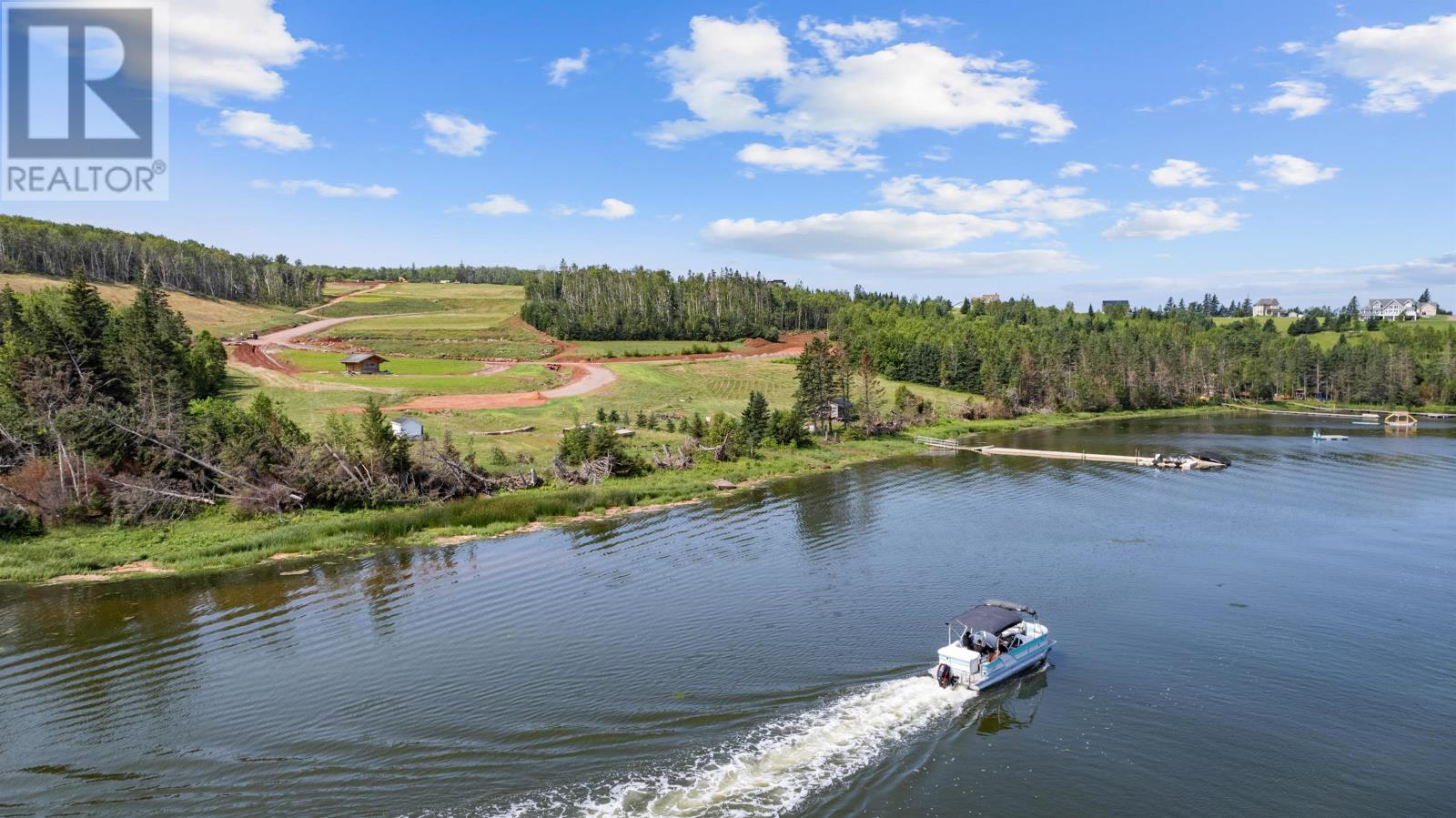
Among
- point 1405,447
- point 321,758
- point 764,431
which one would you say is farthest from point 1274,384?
point 321,758

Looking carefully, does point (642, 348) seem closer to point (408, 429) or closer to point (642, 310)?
point (642, 310)

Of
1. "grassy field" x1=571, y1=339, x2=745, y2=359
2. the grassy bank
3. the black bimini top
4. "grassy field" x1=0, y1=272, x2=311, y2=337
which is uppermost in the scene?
"grassy field" x1=0, y1=272, x2=311, y2=337

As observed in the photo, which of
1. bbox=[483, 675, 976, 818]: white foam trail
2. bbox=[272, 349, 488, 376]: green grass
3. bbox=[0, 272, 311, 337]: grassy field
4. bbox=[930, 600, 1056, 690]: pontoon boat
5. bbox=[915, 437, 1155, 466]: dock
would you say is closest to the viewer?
bbox=[483, 675, 976, 818]: white foam trail

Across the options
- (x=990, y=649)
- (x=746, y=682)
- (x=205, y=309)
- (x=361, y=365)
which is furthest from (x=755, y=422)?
(x=205, y=309)

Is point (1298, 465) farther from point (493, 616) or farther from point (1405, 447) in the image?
point (493, 616)

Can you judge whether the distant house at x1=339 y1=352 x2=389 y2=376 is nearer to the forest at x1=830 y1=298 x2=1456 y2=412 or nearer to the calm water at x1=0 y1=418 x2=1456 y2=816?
the calm water at x1=0 y1=418 x2=1456 y2=816

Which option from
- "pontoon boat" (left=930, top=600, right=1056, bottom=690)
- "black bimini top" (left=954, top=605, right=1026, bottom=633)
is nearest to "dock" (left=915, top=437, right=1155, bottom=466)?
"pontoon boat" (left=930, top=600, right=1056, bottom=690)

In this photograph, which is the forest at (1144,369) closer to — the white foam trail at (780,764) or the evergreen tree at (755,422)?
the evergreen tree at (755,422)
